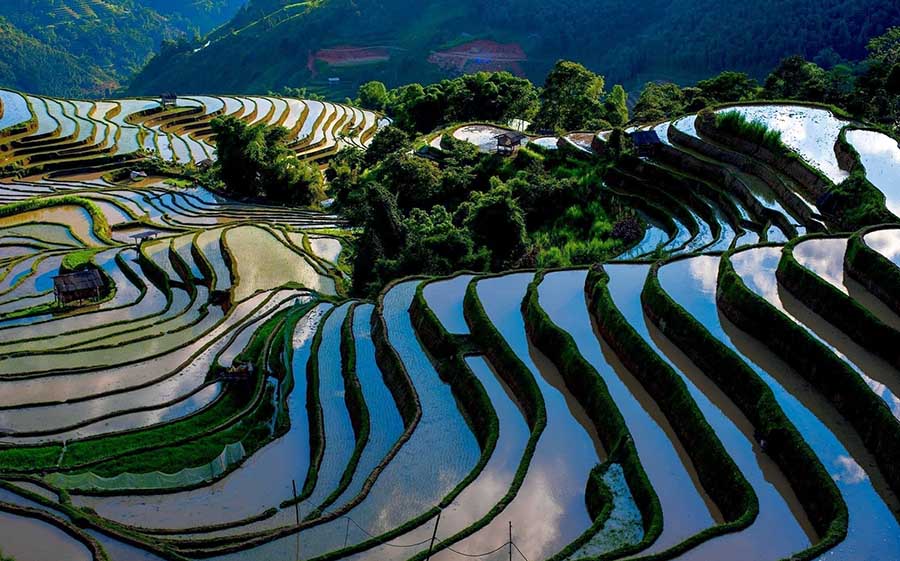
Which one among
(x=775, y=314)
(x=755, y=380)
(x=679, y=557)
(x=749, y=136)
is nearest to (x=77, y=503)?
(x=679, y=557)

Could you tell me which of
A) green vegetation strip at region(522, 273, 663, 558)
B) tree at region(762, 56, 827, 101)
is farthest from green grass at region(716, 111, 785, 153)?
green vegetation strip at region(522, 273, 663, 558)

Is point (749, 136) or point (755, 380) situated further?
point (749, 136)

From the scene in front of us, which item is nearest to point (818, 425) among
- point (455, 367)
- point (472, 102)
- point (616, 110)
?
point (455, 367)

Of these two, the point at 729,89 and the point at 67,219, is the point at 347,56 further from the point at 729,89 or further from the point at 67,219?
the point at 67,219

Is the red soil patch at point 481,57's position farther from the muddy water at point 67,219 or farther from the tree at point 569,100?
the muddy water at point 67,219

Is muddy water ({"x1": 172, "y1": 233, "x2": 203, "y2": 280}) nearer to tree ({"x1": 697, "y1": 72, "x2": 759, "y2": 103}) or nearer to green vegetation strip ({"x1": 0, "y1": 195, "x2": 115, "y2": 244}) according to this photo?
green vegetation strip ({"x1": 0, "y1": 195, "x2": 115, "y2": 244})

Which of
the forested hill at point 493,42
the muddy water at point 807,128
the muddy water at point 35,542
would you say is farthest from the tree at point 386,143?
the forested hill at point 493,42

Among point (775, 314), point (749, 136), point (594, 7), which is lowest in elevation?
point (775, 314)

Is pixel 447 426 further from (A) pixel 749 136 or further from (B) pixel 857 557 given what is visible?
(A) pixel 749 136
